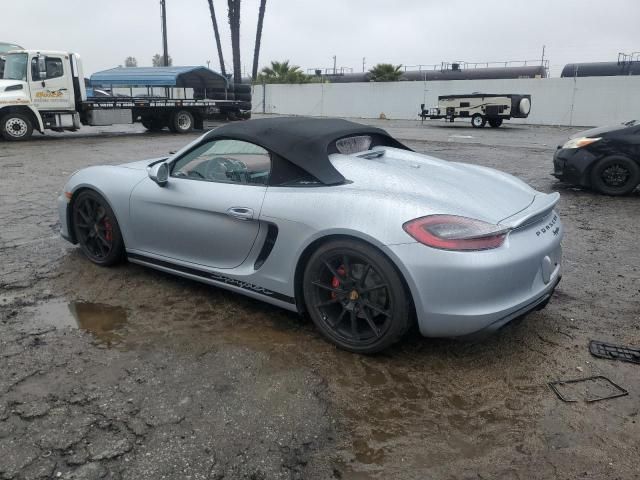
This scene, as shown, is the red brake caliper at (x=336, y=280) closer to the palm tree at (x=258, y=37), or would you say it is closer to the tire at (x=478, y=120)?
the tire at (x=478, y=120)

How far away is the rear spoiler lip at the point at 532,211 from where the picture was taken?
2.92m

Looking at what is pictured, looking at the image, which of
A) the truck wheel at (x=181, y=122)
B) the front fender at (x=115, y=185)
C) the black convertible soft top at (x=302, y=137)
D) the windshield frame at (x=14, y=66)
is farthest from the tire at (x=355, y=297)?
the truck wheel at (x=181, y=122)

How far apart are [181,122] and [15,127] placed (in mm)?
6208

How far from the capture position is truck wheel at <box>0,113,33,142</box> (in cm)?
1570

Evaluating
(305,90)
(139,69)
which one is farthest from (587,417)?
(305,90)

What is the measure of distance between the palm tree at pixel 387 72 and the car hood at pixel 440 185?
115 feet

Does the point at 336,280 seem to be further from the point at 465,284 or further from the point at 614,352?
the point at 614,352

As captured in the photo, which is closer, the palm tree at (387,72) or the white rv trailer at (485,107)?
the white rv trailer at (485,107)

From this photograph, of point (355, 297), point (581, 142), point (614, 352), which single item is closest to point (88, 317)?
point (355, 297)

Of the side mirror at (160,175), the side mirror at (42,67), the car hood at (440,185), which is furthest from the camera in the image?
the side mirror at (42,67)

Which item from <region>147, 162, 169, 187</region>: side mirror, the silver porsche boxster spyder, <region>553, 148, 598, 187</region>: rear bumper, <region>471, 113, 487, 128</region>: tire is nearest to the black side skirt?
the silver porsche boxster spyder

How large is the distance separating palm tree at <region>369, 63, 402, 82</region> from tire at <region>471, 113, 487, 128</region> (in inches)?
491

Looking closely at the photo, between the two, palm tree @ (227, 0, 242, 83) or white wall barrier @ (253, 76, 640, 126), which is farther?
palm tree @ (227, 0, 242, 83)

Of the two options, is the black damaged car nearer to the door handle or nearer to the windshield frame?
the door handle
